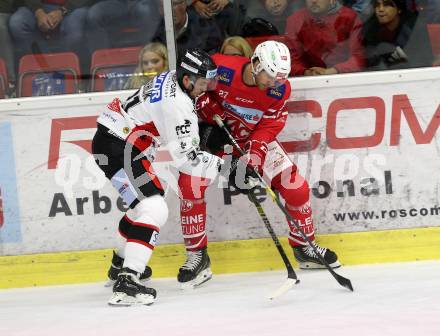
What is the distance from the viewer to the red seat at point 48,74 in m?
4.96

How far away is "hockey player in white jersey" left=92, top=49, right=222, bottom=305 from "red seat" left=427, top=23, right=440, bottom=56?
4.36 ft

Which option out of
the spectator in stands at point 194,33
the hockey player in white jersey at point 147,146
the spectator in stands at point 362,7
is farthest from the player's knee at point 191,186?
the spectator in stands at point 362,7

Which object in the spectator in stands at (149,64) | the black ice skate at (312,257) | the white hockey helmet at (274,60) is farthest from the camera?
the spectator in stands at (149,64)

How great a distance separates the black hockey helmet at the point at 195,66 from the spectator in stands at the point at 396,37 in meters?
1.11

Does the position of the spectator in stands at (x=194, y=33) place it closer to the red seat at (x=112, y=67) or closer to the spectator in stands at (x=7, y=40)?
the red seat at (x=112, y=67)

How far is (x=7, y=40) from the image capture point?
5.01m

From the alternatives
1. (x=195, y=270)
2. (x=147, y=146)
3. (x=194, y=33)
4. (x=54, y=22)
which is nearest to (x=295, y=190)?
(x=195, y=270)

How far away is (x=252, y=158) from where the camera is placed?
4.60m

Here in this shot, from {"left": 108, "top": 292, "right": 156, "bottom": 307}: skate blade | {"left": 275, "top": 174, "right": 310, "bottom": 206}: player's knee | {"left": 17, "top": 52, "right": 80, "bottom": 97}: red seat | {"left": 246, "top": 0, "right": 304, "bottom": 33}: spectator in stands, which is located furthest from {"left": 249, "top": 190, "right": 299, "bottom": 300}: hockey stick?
{"left": 17, "top": 52, "right": 80, "bottom": 97}: red seat

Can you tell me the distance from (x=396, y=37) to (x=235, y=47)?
36.9 inches

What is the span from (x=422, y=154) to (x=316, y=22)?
989 millimetres

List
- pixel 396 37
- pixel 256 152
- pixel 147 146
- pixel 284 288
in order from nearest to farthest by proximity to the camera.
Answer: pixel 284 288 < pixel 147 146 < pixel 256 152 < pixel 396 37

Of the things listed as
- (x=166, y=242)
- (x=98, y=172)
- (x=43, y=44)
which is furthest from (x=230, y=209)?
(x=43, y=44)

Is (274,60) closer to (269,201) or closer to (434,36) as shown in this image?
(269,201)
